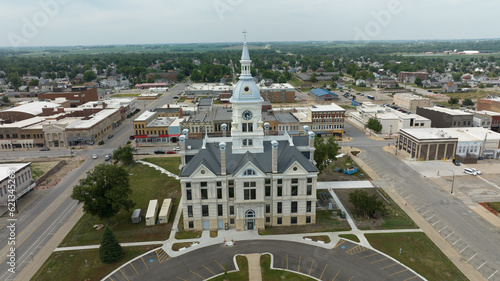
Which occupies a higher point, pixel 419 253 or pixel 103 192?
pixel 103 192

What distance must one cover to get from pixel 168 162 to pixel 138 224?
37.2 meters

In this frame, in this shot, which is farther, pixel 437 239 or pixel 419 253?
pixel 437 239

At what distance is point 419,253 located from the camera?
51938mm

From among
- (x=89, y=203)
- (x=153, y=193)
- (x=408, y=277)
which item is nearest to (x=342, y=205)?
(x=408, y=277)

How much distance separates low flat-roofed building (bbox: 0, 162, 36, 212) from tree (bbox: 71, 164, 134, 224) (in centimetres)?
1821

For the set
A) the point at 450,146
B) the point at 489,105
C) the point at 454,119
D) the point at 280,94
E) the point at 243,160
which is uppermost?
the point at 243,160

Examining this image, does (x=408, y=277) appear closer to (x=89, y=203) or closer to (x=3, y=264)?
(x=89, y=203)

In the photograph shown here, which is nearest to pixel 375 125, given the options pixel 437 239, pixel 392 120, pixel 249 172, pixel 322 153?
pixel 392 120

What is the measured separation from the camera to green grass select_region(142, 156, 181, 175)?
9174 centimetres

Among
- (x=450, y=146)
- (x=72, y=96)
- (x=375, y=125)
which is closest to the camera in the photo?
(x=450, y=146)

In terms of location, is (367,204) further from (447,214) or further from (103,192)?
(103,192)

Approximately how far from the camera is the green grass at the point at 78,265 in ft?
157

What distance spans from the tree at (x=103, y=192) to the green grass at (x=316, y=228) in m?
27.8

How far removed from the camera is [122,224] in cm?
6244
